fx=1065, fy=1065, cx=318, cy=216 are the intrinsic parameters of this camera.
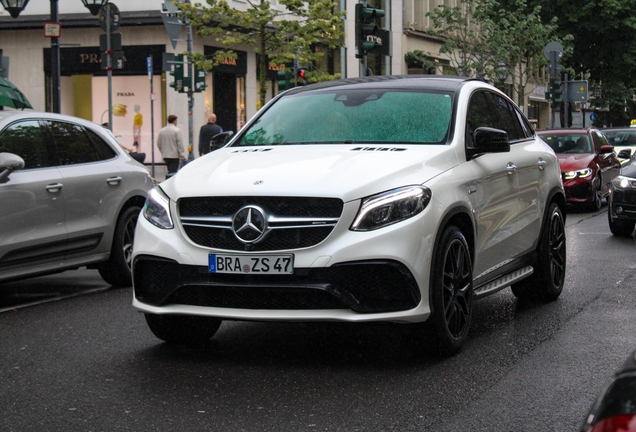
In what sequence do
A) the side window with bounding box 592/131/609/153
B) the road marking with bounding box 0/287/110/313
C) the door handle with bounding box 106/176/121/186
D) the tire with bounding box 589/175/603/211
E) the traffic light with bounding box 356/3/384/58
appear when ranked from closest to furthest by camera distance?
the road marking with bounding box 0/287/110/313
the door handle with bounding box 106/176/121/186
the traffic light with bounding box 356/3/384/58
the tire with bounding box 589/175/603/211
the side window with bounding box 592/131/609/153

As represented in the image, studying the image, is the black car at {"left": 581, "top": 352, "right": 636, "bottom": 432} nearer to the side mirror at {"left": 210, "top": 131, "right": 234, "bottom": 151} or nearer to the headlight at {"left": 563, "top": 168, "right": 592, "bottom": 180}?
the side mirror at {"left": 210, "top": 131, "right": 234, "bottom": 151}

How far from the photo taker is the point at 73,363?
5.98 m

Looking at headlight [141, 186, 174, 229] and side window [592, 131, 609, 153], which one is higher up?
headlight [141, 186, 174, 229]

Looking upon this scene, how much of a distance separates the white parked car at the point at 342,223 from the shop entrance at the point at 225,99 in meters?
27.6

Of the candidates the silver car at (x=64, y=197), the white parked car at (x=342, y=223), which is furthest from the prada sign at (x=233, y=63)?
the white parked car at (x=342, y=223)

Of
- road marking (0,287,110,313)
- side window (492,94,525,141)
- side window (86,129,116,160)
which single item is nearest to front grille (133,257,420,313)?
side window (492,94,525,141)

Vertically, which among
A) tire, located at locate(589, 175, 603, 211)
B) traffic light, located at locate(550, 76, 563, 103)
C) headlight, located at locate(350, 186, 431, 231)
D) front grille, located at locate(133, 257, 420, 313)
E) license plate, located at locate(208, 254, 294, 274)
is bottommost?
tire, located at locate(589, 175, 603, 211)

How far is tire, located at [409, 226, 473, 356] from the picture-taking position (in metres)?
5.69

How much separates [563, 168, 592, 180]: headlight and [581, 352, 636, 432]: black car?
1763cm

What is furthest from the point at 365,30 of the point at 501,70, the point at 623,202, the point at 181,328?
the point at 501,70

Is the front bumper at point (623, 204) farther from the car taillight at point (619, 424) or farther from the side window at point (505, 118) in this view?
the car taillight at point (619, 424)

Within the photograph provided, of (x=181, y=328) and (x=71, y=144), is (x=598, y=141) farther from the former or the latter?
(x=181, y=328)

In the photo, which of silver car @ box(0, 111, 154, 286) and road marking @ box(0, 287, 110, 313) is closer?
silver car @ box(0, 111, 154, 286)

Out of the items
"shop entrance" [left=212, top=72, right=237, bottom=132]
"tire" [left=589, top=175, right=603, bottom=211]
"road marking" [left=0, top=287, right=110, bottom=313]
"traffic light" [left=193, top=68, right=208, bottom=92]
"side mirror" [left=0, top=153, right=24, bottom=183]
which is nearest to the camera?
"side mirror" [left=0, top=153, right=24, bottom=183]
